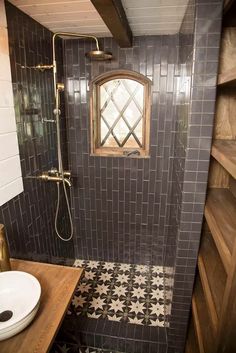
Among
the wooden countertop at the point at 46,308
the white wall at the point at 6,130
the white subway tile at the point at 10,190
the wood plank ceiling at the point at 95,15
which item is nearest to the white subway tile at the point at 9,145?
the white wall at the point at 6,130

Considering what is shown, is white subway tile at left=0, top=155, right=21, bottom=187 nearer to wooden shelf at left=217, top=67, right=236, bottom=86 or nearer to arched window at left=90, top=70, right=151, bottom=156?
arched window at left=90, top=70, right=151, bottom=156

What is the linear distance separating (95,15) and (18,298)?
65.5 inches

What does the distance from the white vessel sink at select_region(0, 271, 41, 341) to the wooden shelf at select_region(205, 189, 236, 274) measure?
2.61ft

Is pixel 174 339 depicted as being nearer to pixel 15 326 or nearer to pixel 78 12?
pixel 15 326

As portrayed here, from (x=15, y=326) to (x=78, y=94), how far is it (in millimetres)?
1756

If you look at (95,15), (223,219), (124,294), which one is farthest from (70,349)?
(95,15)

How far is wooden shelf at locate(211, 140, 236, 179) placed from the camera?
→ 2.85 feet

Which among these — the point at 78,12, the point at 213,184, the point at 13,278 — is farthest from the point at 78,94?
the point at 13,278

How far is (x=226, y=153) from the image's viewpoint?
1015mm

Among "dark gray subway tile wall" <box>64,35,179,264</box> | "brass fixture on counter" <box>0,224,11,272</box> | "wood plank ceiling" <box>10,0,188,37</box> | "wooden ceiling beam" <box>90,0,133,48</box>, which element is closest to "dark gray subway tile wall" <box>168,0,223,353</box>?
"wood plank ceiling" <box>10,0,188,37</box>

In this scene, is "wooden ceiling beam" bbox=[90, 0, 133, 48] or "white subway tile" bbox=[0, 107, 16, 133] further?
"white subway tile" bbox=[0, 107, 16, 133]

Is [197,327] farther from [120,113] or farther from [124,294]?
[120,113]

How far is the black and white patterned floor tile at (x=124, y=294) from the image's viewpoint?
6.19ft

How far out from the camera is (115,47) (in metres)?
1.91
